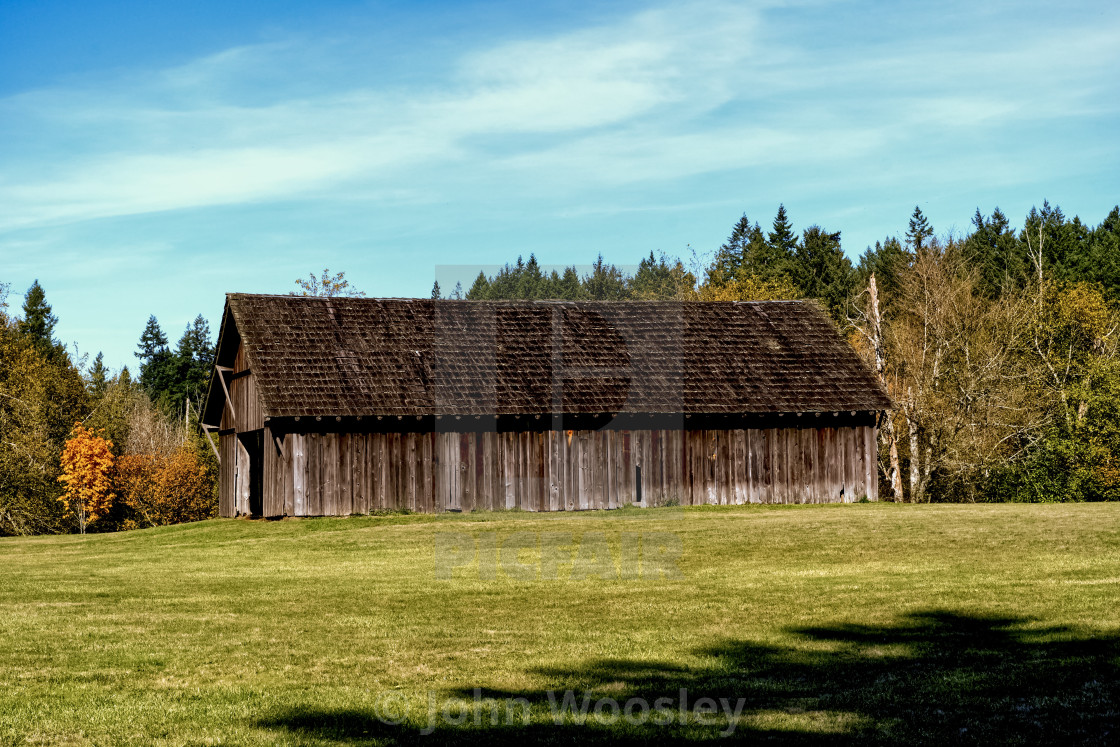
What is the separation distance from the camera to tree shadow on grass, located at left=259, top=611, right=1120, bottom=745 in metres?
7.89

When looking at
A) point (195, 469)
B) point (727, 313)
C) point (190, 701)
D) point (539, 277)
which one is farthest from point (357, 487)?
point (539, 277)

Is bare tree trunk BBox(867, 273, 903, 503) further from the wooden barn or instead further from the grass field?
the grass field

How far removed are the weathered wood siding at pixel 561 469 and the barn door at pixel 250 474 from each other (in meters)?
2.42

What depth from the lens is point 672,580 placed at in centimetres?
1752

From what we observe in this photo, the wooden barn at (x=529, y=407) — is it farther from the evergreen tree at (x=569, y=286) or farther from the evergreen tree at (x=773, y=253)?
the evergreen tree at (x=569, y=286)

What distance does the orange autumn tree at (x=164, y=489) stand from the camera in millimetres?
67188

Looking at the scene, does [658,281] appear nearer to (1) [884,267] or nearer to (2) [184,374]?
(1) [884,267]

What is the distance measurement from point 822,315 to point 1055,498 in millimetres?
13835

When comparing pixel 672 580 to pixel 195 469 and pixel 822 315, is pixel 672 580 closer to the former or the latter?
pixel 822 315

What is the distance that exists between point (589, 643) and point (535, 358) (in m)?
23.1

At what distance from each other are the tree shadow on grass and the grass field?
0.10 ft

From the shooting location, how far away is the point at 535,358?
34.8 metres

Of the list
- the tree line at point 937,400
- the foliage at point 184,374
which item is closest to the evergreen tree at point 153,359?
the foliage at point 184,374

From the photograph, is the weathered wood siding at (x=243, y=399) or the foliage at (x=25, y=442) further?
the foliage at (x=25, y=442)
